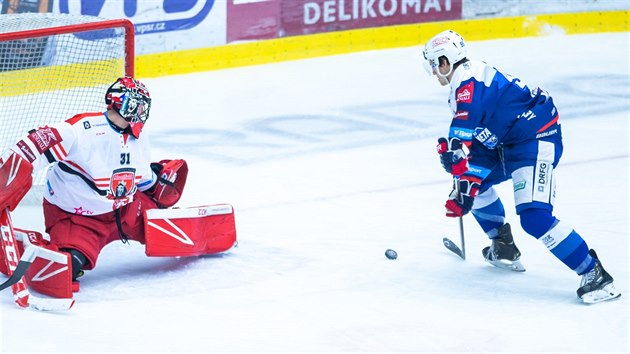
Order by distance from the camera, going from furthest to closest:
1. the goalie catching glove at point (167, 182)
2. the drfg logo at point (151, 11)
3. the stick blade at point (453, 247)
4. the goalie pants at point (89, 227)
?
the drfg logo at point (151, 11) < the stick blade at point (453, 247) < the goalie catching glove at point (167, 182) < the goalie pants at point (89, 227)

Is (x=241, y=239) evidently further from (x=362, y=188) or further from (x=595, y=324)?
(x=595, y=324)

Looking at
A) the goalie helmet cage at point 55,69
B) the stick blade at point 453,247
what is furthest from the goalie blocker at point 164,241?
the goalie helmet cage at point 55,69

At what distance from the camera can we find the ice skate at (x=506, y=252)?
4820 mm

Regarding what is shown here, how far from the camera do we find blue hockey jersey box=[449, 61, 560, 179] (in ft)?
14.2

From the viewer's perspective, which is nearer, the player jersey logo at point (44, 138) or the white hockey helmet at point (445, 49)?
the player jersey logo at point (44, 138)

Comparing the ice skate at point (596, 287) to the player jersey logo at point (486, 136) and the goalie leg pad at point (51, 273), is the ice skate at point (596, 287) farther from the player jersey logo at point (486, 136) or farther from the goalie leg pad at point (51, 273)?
the goalie leg pad at point (51, 273)

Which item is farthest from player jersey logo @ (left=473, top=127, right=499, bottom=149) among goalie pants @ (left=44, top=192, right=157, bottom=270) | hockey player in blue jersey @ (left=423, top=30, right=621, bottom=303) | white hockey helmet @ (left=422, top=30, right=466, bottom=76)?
goalie pants @ (left=44, top=192, right=157, bottom=270)

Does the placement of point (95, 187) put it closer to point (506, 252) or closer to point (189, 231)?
point (189, 231)

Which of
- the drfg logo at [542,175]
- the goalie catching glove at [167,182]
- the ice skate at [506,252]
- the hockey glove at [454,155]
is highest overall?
the hockey glove at [454,155]

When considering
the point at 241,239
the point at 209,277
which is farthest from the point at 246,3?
the point at 209,277

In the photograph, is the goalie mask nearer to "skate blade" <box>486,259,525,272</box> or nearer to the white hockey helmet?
the white hockey helmet

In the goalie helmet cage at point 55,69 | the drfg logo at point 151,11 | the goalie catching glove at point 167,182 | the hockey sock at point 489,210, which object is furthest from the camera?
the drfg logo at point 151,11

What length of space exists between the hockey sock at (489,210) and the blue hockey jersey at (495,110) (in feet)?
0.79

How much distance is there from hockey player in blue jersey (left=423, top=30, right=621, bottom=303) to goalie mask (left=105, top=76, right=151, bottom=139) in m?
1.04
